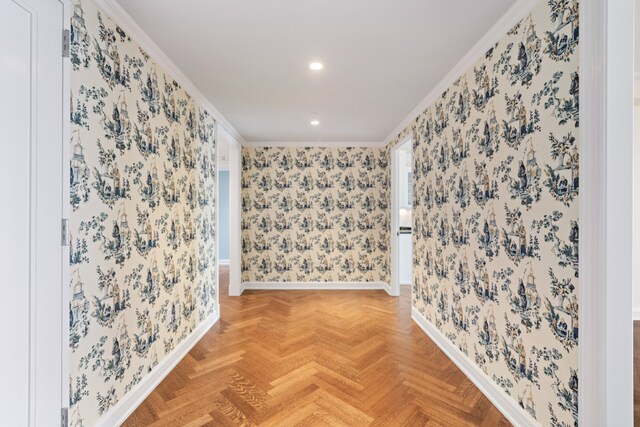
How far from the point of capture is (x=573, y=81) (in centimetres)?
139

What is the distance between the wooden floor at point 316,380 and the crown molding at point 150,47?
2430mm

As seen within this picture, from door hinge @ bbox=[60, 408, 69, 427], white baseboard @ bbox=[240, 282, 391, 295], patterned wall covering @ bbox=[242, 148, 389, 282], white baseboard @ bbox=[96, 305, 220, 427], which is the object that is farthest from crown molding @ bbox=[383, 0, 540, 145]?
white baseboard @ bbox=[96, 305, 220, 427]

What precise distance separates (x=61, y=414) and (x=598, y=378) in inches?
95.4

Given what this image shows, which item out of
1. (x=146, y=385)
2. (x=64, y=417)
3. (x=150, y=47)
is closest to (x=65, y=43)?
(x=150, y=47)

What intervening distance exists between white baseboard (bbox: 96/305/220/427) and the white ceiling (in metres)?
2.38

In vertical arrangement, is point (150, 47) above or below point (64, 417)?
above

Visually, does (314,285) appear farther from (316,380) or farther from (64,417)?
(64,417)

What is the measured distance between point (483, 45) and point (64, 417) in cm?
325

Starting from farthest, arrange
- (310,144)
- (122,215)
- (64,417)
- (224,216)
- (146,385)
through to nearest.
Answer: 1. (224,216)
2. (310,144)
3. (146,385)
4. (122,215)
5. (64,417)

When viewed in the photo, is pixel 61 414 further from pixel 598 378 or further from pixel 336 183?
pixel 336 183

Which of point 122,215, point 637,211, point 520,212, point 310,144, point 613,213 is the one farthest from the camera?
point 310,144
